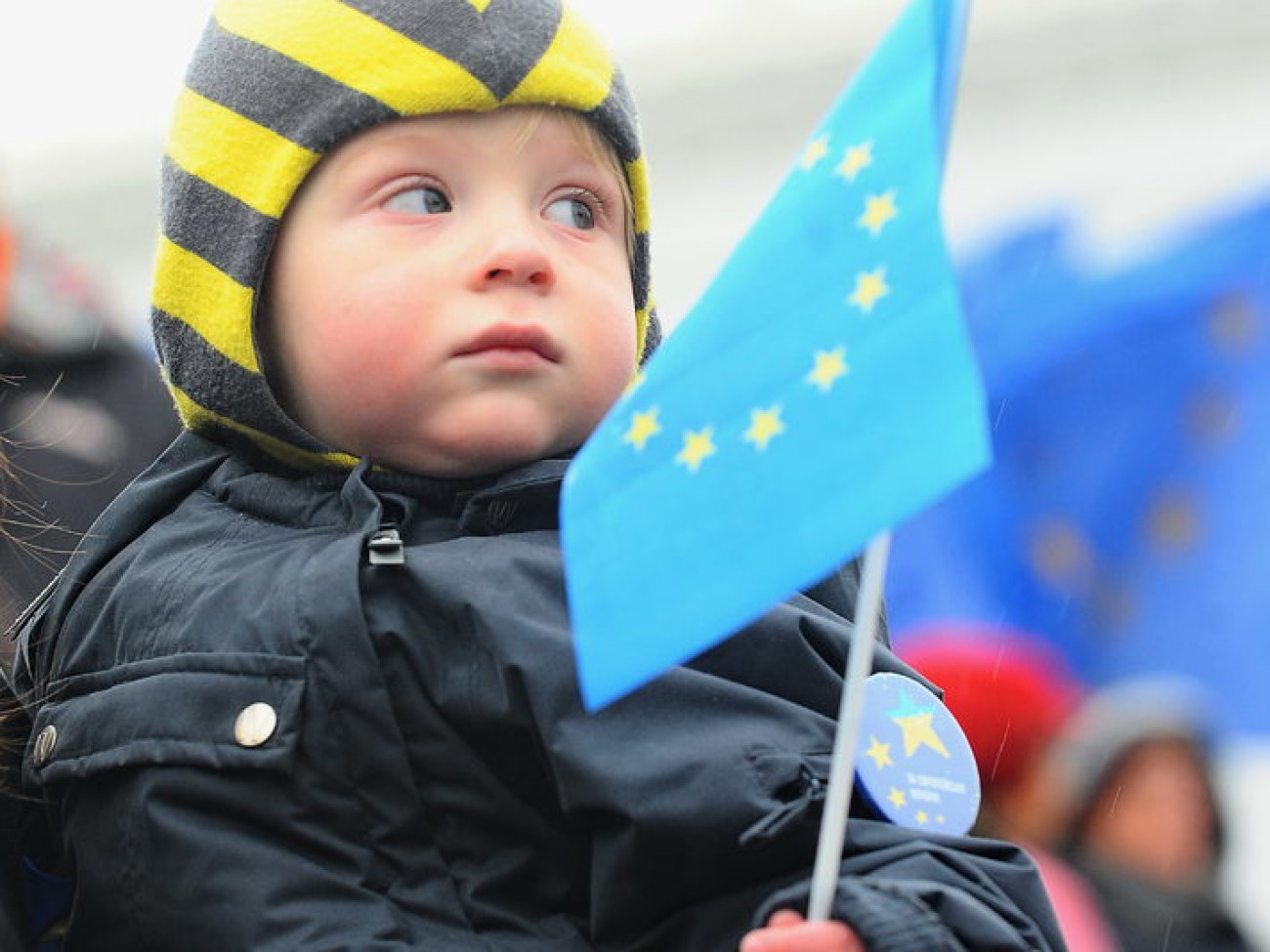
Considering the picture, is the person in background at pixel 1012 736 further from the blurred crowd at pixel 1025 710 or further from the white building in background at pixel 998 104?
the white building in background at pixel 998 104

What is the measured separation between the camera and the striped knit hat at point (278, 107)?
2006mm

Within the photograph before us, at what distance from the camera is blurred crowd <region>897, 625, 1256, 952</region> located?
3877mm

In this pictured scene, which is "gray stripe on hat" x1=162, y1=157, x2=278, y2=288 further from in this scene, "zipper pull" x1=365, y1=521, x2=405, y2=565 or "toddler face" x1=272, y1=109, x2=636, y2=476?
"zipper pull" x1=365, y1=521, x2=405, y2=565

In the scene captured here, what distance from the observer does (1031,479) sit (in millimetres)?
5395

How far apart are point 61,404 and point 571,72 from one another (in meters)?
1.06

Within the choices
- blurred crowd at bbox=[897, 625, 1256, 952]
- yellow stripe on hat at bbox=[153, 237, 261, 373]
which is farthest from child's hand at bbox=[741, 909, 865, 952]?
blurred crowd at bbox=[897, 625, 1256, 952]

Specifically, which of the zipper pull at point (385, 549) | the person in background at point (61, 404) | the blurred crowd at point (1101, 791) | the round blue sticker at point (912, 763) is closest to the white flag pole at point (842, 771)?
the round blue sticker at point (912, 763)

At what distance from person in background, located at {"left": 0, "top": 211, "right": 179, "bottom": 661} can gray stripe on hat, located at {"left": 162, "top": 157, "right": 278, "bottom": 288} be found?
37 cm

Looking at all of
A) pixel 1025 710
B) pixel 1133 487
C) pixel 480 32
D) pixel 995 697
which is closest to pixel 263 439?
pixel 480 32

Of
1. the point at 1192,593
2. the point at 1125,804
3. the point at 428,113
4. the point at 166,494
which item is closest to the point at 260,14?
the point at 428,113

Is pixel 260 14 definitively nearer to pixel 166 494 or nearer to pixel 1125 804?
pixel 166 494

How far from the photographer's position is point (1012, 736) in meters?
4.25

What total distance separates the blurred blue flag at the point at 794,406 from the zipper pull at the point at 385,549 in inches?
14.6

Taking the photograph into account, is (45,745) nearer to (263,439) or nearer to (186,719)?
(186,719)
